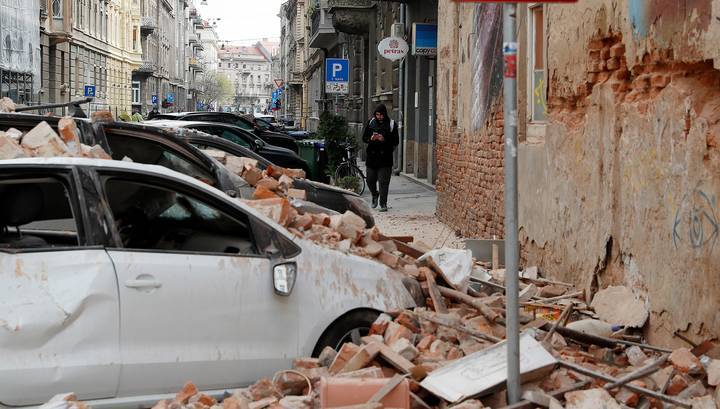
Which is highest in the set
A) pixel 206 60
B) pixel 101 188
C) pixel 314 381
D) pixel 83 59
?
pixel 206 60

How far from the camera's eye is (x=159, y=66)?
99.0m

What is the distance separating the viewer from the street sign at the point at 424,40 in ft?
73.0

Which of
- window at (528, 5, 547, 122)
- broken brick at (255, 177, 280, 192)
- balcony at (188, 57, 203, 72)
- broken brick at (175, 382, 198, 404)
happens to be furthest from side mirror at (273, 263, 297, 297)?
balcony at (188, 57, 203, 72)

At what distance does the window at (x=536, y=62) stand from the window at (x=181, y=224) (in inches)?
197

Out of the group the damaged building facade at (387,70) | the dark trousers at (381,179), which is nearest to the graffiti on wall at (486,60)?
the dark trousers at (381,179)

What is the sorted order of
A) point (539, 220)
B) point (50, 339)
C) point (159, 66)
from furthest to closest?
1. point (159, 66)
2. point (539, 220)
3. point (50, 339)

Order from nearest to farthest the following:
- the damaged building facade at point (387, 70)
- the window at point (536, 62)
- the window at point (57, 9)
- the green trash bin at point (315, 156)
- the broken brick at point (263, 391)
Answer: the broken brick at point (263, 391) → the window at point (536, 62) → the green trash bin at point (315, 156) → the damaged building facade at point (387, 70) → the window at point (57, 9)

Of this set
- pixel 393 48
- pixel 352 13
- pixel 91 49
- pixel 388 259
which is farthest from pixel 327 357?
pixel 91 49

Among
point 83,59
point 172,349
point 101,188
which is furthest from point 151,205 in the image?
point 83,59

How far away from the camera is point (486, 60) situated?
1261 cm

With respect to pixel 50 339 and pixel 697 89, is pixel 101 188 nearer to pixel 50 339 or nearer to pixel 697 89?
pixel 50 339

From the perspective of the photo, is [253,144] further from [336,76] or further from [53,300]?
[53,300]

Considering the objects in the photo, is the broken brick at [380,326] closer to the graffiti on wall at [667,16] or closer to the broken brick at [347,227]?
the broken brick at [347,227]

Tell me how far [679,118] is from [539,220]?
3337mm
